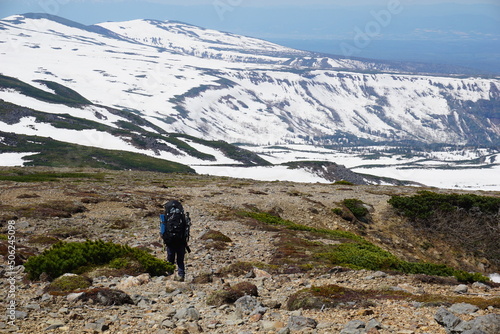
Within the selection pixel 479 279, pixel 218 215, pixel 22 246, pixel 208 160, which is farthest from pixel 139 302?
pixel 208 160

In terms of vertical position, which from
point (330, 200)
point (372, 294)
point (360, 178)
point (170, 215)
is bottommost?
point (360, 178)

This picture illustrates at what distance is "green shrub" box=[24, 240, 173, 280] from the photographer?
1496 centimetres

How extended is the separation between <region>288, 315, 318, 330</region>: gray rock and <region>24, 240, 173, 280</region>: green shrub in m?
7.50

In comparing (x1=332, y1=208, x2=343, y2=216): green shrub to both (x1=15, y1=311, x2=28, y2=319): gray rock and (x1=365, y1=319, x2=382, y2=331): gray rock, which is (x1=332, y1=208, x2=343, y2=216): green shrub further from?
(x1=15, y1=311, x2=28, y2=319): gray rock

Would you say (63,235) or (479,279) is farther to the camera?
(63,235)

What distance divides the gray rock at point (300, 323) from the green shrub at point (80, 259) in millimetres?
7500

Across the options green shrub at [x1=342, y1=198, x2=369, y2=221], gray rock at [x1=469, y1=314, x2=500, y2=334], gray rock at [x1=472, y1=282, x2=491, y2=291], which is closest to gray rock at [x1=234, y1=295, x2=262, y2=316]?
gray rock at [x1=469, y1=314, x2=500, y2=334]

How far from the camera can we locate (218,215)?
31750 millimetres

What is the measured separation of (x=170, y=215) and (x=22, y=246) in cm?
738

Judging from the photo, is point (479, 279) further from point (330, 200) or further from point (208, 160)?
point (208, 160)

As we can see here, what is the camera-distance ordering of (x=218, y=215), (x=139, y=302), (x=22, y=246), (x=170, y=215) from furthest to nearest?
1. (x=218, y=215)
2. (x=22, y=246)
3. (x=170, y=215)
4. (x=139, y=302)

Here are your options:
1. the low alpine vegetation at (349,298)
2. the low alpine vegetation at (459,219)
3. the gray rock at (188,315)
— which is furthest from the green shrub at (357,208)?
the gray rock at (188,315)

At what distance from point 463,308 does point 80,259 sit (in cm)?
1183

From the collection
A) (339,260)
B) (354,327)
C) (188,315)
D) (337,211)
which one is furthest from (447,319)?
(337,211)
